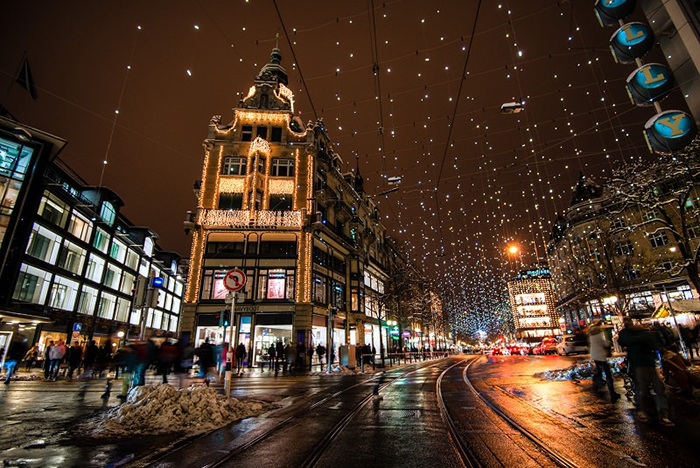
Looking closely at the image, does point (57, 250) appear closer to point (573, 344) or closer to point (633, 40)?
point (633, 40)

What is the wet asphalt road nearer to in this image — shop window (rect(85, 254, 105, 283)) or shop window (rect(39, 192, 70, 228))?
shop window (rect(39, 192, 70, 228))

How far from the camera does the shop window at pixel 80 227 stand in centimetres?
3399

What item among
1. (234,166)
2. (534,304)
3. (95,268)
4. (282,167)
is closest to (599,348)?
(282,167)

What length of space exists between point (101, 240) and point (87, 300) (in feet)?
22.5

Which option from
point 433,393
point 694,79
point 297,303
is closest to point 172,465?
point 433,393

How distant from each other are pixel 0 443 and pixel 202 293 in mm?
23988

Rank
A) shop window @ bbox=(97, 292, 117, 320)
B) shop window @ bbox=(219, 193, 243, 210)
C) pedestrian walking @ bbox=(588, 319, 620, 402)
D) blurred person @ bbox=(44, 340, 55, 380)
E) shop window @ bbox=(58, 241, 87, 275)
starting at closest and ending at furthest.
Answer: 1. pedestrian walking @ bbox=(588, 319, 620, 402)
2. blurred person @ bbox=(44, 340, 55, 380)
3. shop window @ bbox=(219, 193, 243, 210)
4. shop window @ bbox=(58, 241, 87, 275)
5. shop window @ bbox=(97, 292, 117, 320)

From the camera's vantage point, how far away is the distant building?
102m

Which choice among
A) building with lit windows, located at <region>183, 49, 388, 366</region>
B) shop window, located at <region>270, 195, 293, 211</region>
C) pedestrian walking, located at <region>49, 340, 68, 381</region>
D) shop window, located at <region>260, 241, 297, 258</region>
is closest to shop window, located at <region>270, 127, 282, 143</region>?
building with lit windows, located at <region>183, 49, 388, 366</region>

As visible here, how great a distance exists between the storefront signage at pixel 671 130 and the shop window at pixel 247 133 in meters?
30.2

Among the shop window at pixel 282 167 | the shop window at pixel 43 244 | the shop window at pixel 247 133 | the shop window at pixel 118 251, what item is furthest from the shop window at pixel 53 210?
the shop window at pixel 282 167

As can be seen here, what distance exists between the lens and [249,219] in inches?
1155

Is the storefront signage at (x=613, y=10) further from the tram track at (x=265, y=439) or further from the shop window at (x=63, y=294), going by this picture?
the shop window at (x=63, y=294)

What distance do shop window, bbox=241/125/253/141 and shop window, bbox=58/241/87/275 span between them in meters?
19.4
